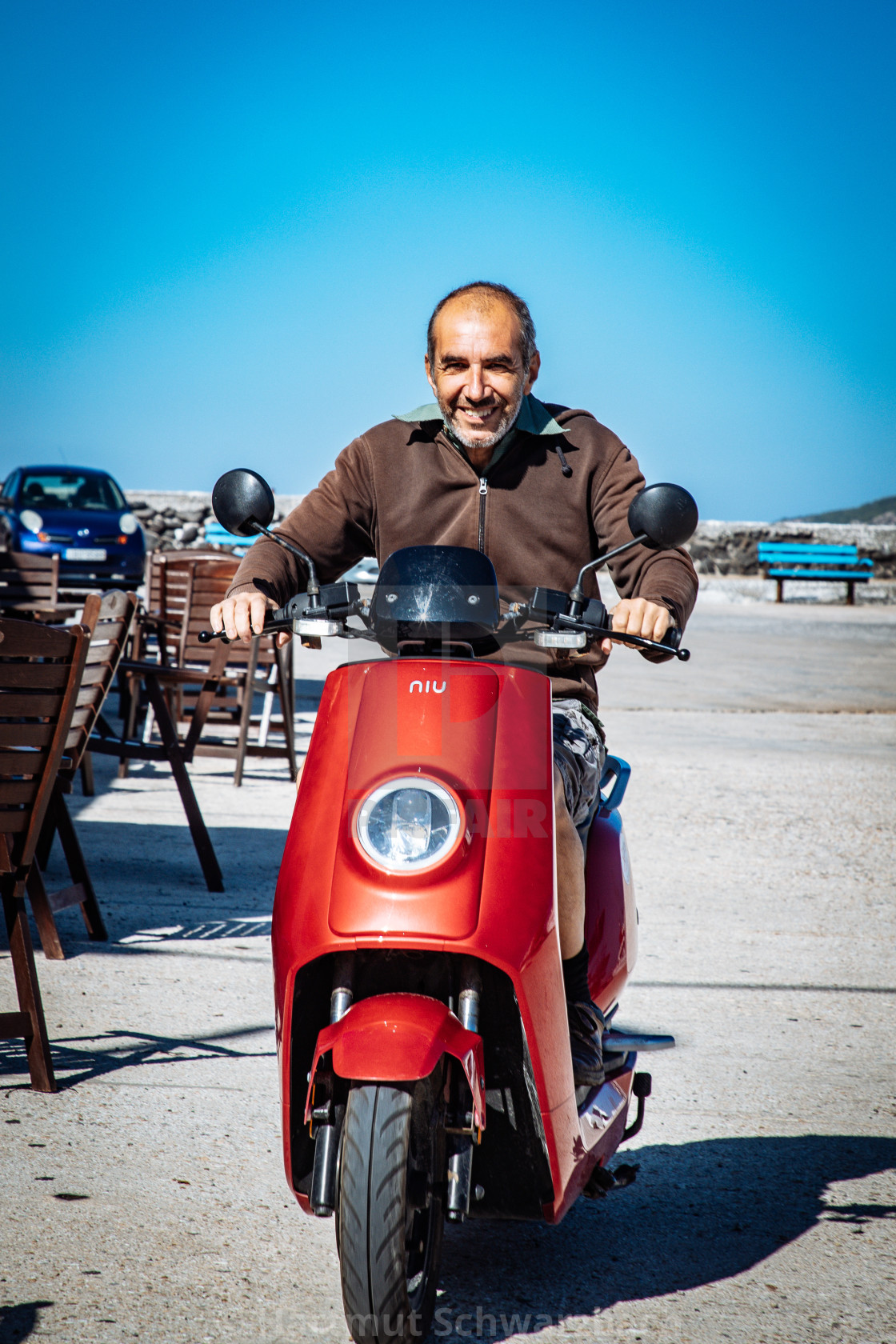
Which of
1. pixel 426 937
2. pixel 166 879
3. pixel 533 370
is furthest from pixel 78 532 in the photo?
pixel 426 937

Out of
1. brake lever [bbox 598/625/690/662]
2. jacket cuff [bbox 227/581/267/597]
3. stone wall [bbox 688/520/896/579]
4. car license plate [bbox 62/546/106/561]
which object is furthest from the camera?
stone wall [bbox 688/520/896/579]

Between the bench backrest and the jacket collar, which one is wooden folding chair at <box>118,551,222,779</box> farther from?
the bench backrest

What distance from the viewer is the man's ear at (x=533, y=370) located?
296 cm

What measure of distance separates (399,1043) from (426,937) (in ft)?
0.53

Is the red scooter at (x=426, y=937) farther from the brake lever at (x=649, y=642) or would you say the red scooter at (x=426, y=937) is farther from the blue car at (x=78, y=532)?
the blue car at (x=78, y=532)

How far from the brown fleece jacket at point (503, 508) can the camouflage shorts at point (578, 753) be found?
9 cm

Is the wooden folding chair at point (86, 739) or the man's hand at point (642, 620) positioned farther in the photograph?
the wooden folding chair at point (86, 739)

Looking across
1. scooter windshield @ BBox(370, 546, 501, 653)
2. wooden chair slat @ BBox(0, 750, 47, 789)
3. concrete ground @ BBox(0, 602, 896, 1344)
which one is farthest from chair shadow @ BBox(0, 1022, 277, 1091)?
scooter windshield @ BBox(370, 546, 501, 653)

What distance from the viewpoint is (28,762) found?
134 inches

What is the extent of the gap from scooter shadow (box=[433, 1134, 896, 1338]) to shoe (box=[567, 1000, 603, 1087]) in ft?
1.26

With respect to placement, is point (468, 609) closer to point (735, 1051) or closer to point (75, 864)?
point (735, 1051)

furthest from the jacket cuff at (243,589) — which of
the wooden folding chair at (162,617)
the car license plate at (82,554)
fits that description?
the car license plate at (82,554)

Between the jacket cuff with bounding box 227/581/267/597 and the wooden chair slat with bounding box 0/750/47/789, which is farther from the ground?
the jacket cuff with bounding box 227/581/267/597

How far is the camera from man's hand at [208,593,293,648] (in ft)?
8.21
